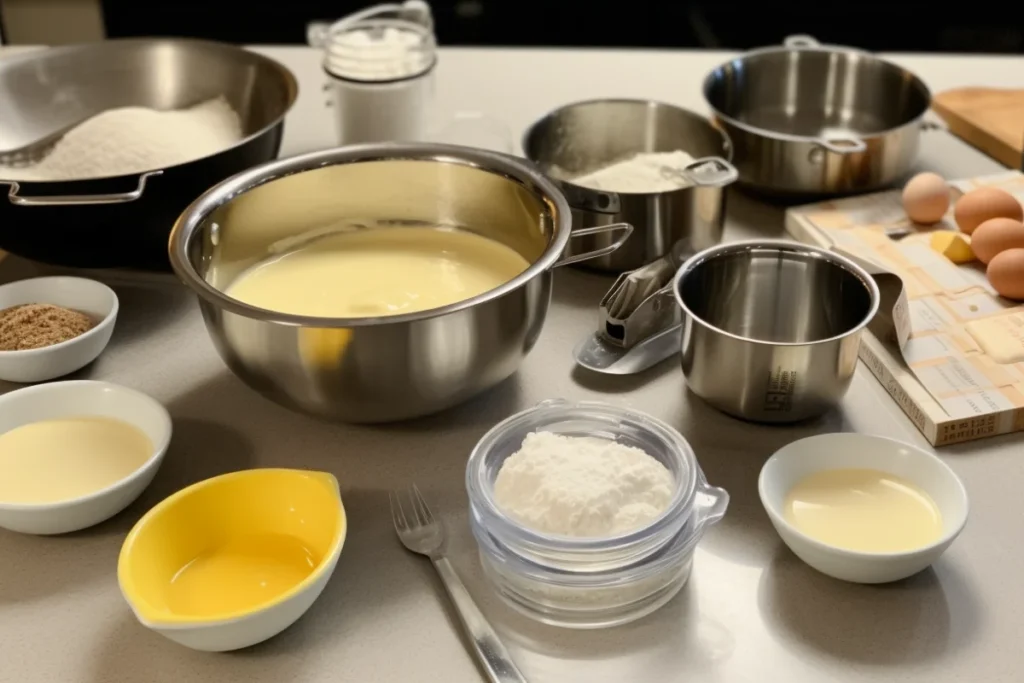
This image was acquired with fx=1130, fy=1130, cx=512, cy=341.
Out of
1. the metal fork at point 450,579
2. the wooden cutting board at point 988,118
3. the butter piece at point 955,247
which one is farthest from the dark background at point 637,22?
the metal fork at point 450,579

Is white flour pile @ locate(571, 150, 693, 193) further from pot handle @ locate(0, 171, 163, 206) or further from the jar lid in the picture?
pot handle @ locate(0, 171, 163, 206)

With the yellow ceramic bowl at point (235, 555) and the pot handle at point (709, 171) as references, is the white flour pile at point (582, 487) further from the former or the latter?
the pot handle at point (709, 171)

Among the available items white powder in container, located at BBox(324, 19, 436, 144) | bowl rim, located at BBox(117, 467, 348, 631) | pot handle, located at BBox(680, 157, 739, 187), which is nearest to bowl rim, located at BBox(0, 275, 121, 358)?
bowl rim, located at BBox(117, 467, 348, 631)

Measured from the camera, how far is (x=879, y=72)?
5.00 ft

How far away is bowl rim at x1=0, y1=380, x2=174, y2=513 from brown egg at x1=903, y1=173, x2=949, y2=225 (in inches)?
33.5

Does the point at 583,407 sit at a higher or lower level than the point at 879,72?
lower

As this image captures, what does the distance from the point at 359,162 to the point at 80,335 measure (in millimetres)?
327

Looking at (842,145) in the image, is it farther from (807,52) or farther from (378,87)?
(378,87)

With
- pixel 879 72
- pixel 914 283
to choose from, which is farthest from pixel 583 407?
pixel 879 72

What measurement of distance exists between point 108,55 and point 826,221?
3.11ft

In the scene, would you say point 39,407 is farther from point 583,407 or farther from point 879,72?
point 879,72

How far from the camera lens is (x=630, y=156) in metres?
1.43

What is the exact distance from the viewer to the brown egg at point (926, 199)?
129cm

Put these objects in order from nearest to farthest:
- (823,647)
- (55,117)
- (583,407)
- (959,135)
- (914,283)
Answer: (823,647), (583,407), (914,283), (55,117), (959,135)
